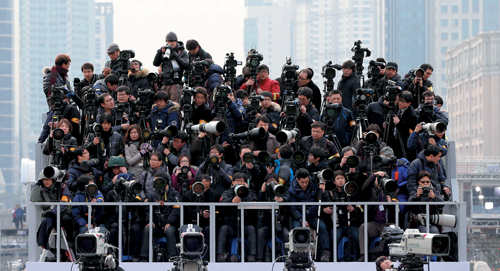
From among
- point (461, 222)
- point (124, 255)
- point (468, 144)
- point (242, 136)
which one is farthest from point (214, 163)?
point (468, 144)

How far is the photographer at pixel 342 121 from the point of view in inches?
531

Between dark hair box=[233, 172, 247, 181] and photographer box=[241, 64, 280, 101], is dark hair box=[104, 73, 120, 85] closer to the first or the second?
photographer box=[241, 64, 280, 101]

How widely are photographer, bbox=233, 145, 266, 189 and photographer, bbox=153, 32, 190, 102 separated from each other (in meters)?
3.01

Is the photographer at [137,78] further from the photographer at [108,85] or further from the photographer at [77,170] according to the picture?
the photographer at [77,170]

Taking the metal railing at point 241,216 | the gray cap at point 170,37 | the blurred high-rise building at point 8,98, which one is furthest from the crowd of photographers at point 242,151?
the blurred high-rise building at point 8,98

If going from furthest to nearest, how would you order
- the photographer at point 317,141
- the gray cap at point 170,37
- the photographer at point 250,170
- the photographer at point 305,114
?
the gray cap at point 170,37, the photographer at point 305,114, the photographer at point 317,141, the photographer at point 250,170

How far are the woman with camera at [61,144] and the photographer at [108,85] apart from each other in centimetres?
172

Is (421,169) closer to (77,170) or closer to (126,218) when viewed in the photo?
(126,218)

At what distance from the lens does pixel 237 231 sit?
12.0 m

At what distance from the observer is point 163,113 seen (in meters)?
13.7

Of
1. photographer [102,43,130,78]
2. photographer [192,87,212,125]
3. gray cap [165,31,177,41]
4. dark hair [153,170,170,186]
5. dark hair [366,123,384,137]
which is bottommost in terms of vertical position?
dark hair [153,170,170,186]

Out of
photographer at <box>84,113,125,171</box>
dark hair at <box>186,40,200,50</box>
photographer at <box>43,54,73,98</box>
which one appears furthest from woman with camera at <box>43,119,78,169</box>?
dark hair at <box>186,40,200,50</box>

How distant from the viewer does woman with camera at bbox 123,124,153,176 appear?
12.7 meters

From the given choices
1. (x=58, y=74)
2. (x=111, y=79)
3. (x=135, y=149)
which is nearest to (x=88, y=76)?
(x=58, y=74)
